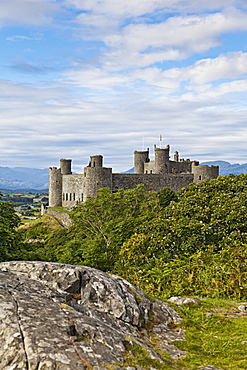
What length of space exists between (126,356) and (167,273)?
7133 mm

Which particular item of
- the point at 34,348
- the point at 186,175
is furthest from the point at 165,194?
the point at 34,348

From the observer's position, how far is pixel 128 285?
293 inches

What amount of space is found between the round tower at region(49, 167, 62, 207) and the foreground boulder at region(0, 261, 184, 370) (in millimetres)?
52189

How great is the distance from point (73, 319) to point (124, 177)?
4607 cm

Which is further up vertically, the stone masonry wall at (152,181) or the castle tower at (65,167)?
the castle tower at (65,167)

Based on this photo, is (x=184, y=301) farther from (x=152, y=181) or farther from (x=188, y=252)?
(x=152, y=181)

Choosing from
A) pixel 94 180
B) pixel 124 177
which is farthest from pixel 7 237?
pixel 124 177

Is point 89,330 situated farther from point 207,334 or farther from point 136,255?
point 136,255

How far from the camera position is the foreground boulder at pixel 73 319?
4387 millimetres

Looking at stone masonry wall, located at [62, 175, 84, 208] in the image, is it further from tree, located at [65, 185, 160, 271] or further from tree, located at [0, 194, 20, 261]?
tree, located at [0, 194, 20, 261]

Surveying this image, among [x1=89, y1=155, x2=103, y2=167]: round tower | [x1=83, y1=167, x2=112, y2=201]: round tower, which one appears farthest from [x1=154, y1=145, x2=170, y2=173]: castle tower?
[x1=83, y1=167, x2=112, y2=201]: round tower

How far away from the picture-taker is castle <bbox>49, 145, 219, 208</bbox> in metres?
48.4

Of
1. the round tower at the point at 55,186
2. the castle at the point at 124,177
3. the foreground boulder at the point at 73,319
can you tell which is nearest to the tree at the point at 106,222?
the foreground boulder at the point at 73,319

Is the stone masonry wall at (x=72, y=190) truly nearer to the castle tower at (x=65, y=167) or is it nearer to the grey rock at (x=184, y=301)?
the castle tower at (x=65, y=167)
